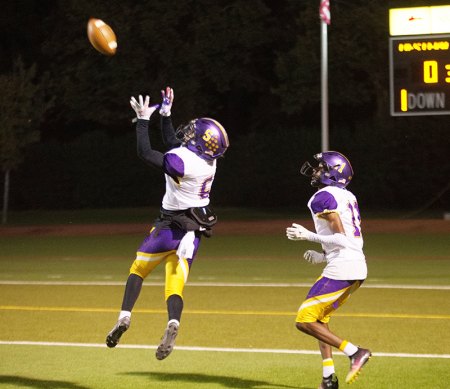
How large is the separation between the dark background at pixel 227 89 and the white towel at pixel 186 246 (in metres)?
26.3

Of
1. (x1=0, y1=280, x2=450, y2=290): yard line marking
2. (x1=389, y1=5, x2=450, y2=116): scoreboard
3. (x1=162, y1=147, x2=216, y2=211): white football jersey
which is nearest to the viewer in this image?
(x1=162, y1=147, x2=216, y2=211): white football jersey

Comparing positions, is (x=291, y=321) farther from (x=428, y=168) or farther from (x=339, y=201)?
(x=428, y=168)

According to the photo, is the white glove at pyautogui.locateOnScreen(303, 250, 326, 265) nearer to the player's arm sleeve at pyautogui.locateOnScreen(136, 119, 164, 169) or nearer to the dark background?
the player's arm sleeve at pyautogui.locateOnScreen(136, 119, 164, 169)

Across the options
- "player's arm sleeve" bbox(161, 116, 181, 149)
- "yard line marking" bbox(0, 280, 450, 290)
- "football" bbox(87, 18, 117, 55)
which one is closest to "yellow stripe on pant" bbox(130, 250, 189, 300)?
"player's arm sleeve" bbox(161, 116, 181, 149)

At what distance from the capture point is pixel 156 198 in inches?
1564

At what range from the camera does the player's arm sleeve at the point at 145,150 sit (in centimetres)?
828

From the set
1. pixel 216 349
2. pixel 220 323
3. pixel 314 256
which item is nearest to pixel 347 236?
pixel 314 256

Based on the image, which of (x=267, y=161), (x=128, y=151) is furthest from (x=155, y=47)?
(x=267, y=161)

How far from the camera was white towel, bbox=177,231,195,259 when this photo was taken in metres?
8.45

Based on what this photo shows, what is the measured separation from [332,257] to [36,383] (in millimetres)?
2826

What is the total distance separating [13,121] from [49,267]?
14093 mm

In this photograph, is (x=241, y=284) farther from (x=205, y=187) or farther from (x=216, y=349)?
(x=205, y=187)

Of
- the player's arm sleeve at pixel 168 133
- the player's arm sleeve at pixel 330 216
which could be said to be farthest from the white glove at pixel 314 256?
the player's arm sleeve at pixel 168 133

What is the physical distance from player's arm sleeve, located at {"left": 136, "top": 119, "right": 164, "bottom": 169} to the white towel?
0.63 metres
